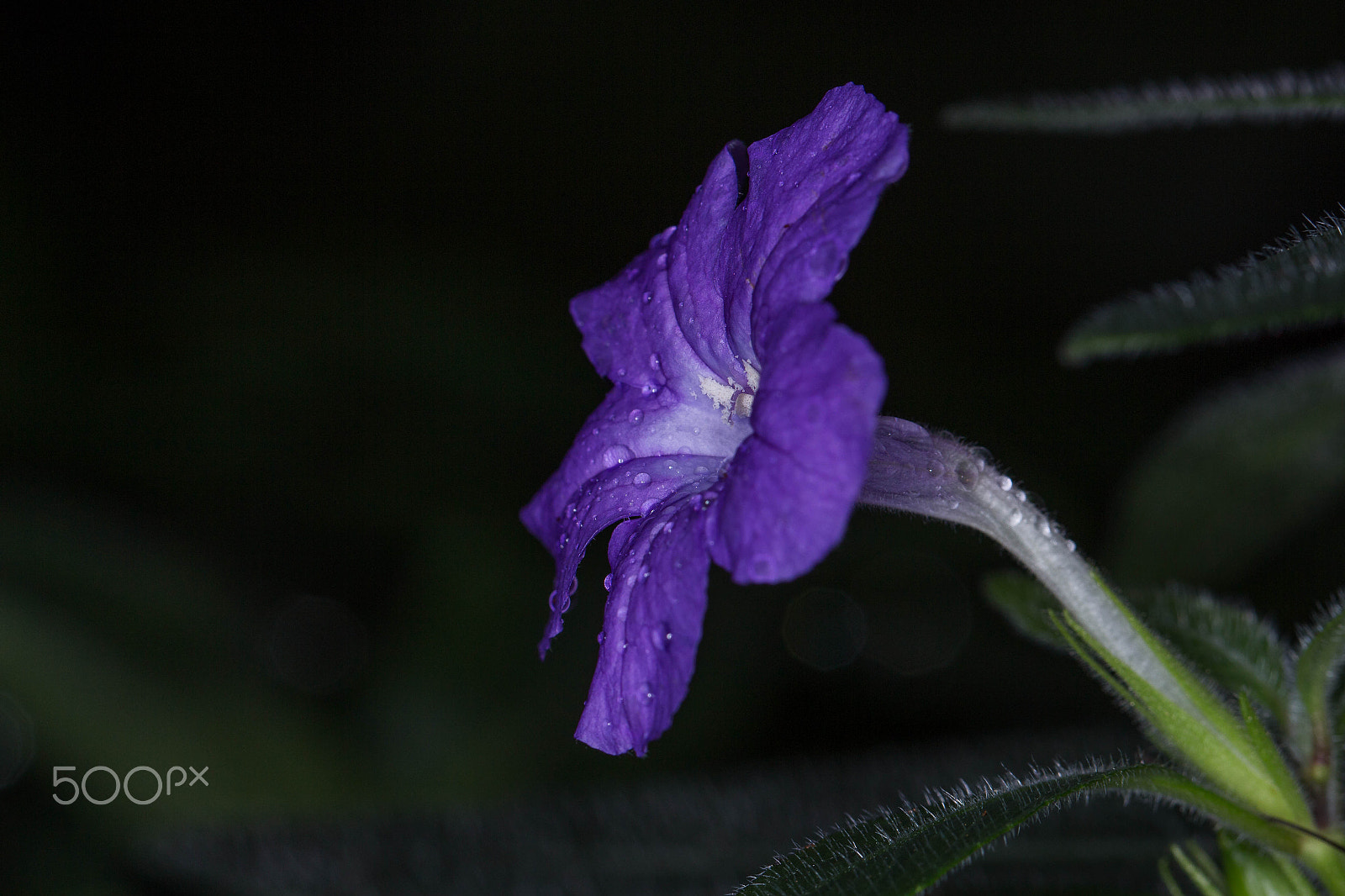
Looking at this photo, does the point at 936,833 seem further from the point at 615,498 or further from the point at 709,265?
the point at 709,265

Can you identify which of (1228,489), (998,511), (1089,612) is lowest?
(1228,489)

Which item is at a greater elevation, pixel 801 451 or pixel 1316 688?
pixel 801 451

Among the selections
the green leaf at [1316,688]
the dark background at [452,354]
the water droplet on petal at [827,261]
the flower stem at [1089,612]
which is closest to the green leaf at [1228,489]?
the dark background at [452,354]

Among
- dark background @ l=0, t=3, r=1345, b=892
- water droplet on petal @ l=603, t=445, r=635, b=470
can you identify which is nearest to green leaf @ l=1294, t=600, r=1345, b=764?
water droplet on petal @ l=603, t=445, r=635, b=470

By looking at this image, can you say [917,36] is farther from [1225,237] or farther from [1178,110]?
[1178,110]

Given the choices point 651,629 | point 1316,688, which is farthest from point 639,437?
point 1316,688

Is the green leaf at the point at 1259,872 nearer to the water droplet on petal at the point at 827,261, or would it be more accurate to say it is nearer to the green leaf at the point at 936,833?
the green leaf at the point at 936,833

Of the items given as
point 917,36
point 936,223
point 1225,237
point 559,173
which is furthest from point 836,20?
point 1225,237
